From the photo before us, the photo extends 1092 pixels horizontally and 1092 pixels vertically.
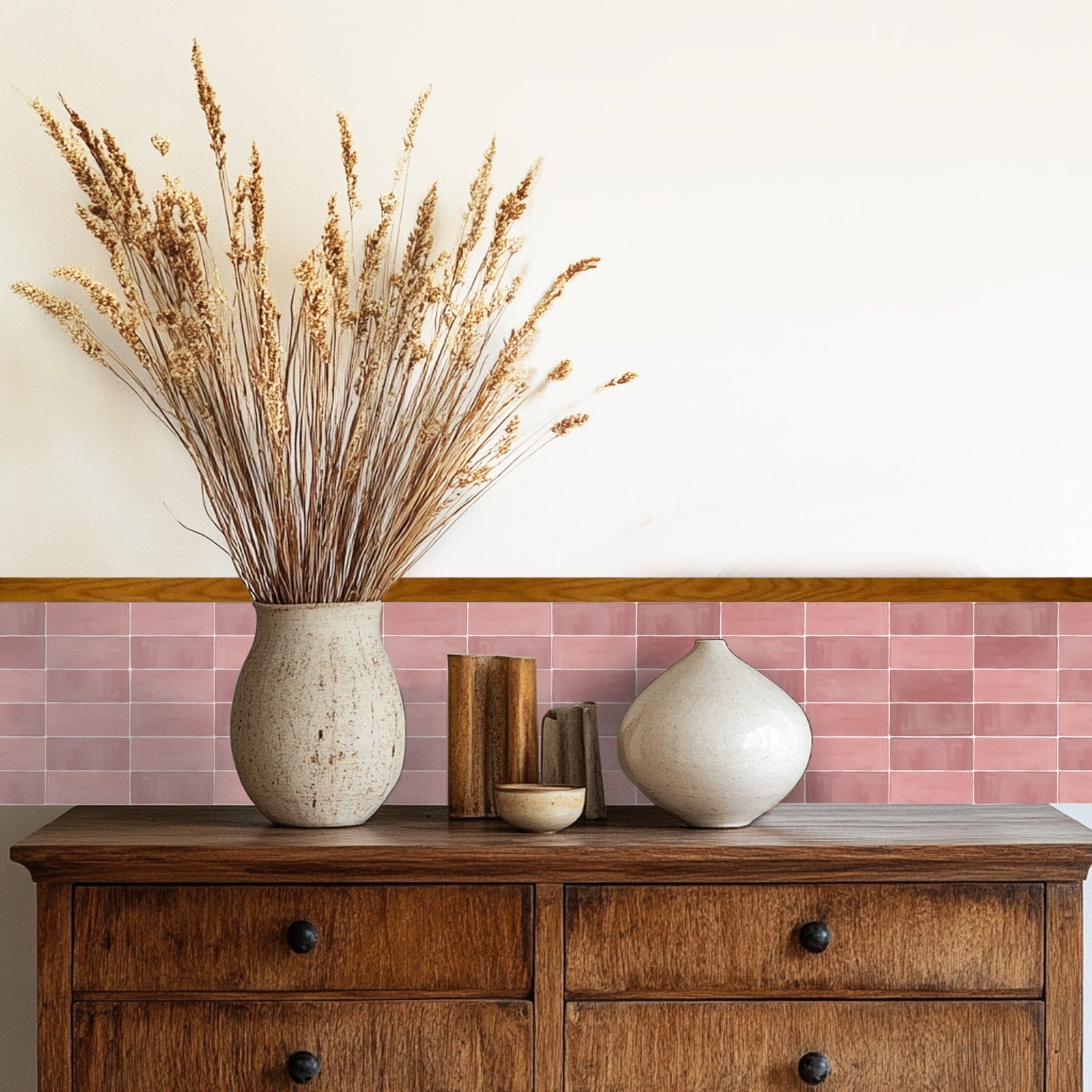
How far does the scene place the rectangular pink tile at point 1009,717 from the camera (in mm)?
2039

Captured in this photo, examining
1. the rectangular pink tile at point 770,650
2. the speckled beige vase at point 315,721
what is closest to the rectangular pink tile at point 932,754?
the rectangular pink tile at point 770,650

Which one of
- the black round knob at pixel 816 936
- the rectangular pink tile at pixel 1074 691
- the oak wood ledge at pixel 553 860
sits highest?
the rectangular pink tile at pixel 1074 691

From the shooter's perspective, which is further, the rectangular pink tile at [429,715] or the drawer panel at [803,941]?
the rectangular pink tile at [429,715]

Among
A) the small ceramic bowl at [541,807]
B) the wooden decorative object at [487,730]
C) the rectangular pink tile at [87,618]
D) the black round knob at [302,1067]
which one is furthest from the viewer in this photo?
the rectangular pink tile at [87,618]

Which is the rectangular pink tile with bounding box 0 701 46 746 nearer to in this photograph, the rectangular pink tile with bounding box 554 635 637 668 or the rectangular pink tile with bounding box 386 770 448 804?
the rectangular pink tile with bounding box 386 770 448 804

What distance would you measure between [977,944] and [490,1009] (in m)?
0.66

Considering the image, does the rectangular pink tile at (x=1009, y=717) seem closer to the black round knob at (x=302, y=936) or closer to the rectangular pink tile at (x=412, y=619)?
the rectangular pink tile at (x=412, y=619)

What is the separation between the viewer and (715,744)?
5.67ft

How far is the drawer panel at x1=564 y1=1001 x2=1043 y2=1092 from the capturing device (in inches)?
63.7

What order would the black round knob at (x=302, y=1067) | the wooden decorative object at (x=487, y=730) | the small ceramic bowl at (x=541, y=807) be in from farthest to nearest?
the wooden decorative object at (x=487, y=730) < the small ceramic bowl at (x=541, y=807) < the black round knob at (x=302, y=1067)

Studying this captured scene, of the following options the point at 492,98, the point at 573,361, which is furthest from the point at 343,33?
the point at 573,361

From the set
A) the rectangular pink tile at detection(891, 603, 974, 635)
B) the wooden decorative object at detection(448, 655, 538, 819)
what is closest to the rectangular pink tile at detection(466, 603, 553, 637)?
the wooden decorative object at detection(448, 655, 538, 819)

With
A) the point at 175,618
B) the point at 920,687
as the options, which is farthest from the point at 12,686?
the point at 920,687

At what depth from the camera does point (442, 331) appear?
79.7 inches
